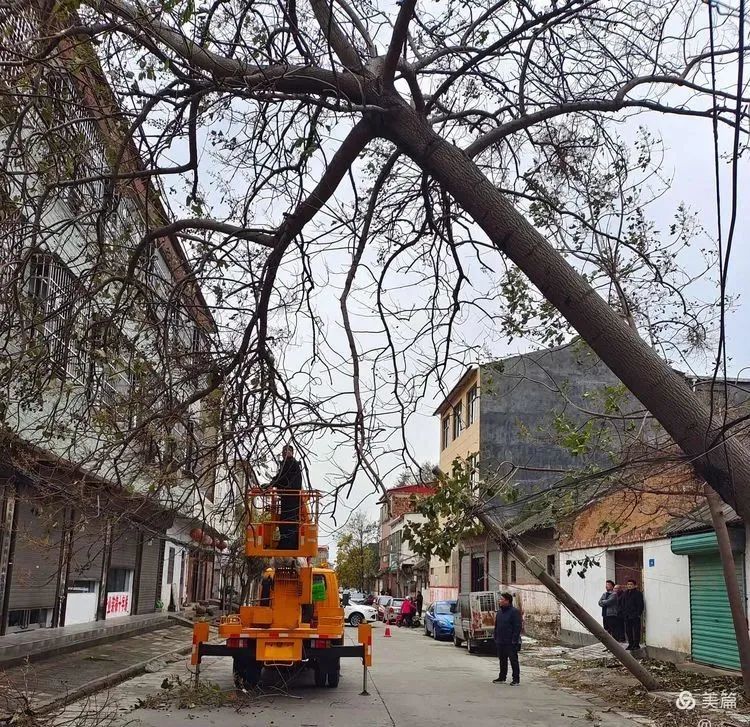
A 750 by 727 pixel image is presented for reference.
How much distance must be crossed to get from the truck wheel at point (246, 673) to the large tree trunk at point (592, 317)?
32.2 feet

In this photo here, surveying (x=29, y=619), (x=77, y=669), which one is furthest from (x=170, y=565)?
(x=77, y=669)

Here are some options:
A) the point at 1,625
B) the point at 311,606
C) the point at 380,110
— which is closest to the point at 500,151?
the point at 380,110

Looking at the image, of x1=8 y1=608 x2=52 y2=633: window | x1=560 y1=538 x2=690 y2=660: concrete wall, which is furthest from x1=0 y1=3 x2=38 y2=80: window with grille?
x1=560 y1=538 x2=690 y2=660: concrete wall

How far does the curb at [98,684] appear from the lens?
1039 centimetres

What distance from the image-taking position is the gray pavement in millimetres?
11445

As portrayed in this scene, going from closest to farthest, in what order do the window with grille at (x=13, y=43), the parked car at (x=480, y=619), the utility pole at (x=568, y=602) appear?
1. the window with grille at (x=13, y=43)
2. the utility pole at (x=568, y=602)
3. the parked car at (x=480, y=619)

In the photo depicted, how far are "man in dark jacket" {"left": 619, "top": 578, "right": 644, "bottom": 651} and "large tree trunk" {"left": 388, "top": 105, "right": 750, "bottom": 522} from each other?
14.4m

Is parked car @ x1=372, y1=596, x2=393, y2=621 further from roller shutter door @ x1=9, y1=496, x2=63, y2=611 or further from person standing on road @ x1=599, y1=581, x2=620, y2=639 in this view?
roller shutter door @ x1=9, y1=496, x2=63, y2=611

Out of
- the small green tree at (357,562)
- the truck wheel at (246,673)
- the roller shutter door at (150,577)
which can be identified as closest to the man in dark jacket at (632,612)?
the truck wheel at (246,673)

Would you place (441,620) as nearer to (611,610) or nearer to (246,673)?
(611,610)

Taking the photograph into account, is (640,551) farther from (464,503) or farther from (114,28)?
(114,28)

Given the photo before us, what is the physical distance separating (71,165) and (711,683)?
40.8 feet

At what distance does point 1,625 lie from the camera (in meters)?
15.9

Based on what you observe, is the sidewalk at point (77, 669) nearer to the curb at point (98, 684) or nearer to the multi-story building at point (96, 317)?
the curb at point (98, 684)
